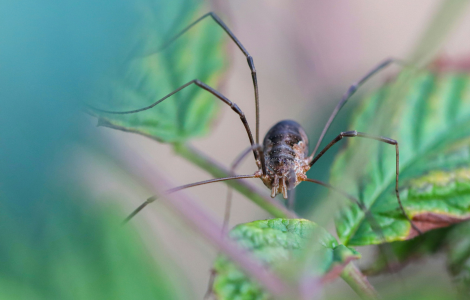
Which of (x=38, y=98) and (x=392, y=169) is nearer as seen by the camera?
(x=38, y=98)

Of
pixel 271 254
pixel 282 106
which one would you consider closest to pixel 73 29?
pixel 271 254

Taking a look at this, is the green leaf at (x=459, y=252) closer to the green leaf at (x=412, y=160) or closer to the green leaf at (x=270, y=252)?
the green leaf at (x=412, y=160)

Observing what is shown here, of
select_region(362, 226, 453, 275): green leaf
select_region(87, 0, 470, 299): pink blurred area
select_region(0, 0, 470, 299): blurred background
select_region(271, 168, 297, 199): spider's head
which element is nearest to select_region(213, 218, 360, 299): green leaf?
select_region(0, 0, 470, 299): blurred background

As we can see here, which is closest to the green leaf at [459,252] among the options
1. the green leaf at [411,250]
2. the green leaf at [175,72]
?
the green leaf at [411,250]

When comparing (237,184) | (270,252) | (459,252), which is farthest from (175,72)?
(459,252)

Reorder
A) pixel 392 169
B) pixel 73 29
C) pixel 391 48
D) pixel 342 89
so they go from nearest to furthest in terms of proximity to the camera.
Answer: pixel 73 29
pixel 392 169
pixel 342 89
pixel 391 48

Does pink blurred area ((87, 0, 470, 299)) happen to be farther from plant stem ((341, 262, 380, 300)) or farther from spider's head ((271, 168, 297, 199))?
plant stem ((341, 262, 380, 300))

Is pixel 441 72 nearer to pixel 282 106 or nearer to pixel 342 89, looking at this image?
pixel 342 89
